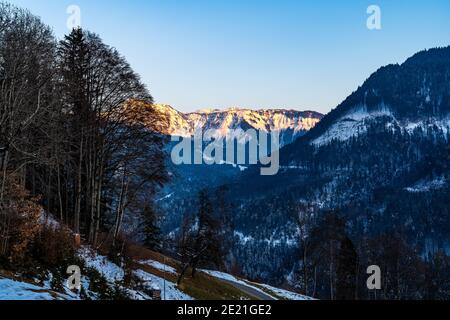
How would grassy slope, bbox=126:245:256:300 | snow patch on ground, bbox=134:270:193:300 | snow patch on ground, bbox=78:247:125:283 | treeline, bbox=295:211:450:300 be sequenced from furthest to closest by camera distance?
1. treeline, bbox=295:211:450:300
2. grassy slope, bbox=126:245:256:300
3. snow patch on ground, bbox=134:270:193:300
4. snow patch on ground, bbox=78:247:125:283

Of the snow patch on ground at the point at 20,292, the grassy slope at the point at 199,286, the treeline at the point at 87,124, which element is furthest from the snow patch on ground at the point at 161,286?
the snow patch on ground at the point at 20,292

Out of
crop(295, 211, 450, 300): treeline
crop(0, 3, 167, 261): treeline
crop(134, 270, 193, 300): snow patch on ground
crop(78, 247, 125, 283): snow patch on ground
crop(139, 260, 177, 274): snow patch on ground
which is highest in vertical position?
crop(0, 3, 167, 261): treeline

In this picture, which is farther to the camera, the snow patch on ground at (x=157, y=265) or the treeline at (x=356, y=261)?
the treeline at (x=356, y=261)

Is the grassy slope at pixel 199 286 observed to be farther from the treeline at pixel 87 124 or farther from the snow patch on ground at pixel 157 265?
the treeline at pixel 87 124

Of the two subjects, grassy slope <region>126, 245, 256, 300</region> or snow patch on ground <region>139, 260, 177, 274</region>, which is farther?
snow patch on ground <region>139, 260, 177, 274</region>

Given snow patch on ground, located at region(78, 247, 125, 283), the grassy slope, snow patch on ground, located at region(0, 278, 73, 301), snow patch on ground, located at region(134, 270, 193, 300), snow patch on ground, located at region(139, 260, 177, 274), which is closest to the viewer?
snow patch on ground, located at region(0, 278, 73, 301)

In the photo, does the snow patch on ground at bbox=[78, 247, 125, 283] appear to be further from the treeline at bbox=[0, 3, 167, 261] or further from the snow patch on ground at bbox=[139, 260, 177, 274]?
the snow patch on ground at bbox=[139, 260, 177, 274]

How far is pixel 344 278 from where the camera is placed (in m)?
66.2

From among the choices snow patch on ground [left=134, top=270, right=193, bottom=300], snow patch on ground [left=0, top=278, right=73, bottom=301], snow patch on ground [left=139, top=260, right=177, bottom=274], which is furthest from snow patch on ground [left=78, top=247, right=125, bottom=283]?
snow patch on ground [left=139, top=260, right=177, bottom=274]

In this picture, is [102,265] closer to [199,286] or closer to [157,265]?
[199,286]

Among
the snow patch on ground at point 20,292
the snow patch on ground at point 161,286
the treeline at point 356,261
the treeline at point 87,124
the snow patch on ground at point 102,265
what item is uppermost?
the treeline at point 87,124

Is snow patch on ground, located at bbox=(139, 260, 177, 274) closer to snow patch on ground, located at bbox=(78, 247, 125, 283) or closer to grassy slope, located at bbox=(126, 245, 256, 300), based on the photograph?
grassy slope, located at bbox=(126, 245, 256, 300)

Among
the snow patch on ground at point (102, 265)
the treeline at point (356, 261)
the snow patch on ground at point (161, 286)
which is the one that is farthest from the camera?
the treeline at point (356, 261)

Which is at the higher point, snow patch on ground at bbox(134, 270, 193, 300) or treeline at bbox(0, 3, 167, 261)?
treeline at bbox(0, 3, 167, 261)
